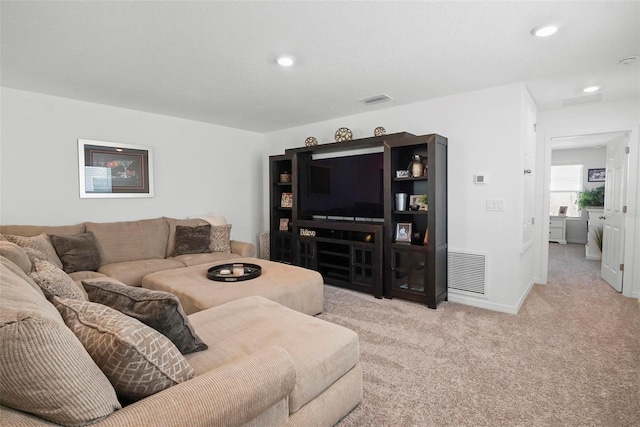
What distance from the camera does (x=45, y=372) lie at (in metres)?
0.76

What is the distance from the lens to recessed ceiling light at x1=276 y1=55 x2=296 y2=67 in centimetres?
259

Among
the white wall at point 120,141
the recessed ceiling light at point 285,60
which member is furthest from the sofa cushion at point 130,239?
the recessed ceiling light at point 285,60

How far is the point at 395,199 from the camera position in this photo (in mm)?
3762

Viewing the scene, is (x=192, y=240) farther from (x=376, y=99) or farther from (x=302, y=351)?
(x=302, y=351)

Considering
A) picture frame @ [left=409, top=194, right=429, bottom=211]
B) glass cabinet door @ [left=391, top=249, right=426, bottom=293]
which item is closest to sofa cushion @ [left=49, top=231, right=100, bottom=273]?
glass cabinet door @ [left=391, top=249, right=426, bottom=293]

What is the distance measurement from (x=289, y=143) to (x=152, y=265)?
2.79 metres

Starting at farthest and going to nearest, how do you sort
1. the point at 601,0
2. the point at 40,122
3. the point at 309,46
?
the point at 40,122
the point at 309,46
the point at 601,0

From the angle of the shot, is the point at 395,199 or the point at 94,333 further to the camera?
the point at 395,199

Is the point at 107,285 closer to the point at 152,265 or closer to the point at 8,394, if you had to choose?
the point at 8,394

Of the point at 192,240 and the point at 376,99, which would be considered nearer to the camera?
the point at 376,99

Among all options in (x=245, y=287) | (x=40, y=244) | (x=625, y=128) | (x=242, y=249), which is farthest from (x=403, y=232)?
(x=40, y=244)

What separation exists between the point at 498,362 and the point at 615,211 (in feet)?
10.8

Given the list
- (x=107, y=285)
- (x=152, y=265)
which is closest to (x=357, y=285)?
(x=152, y=265)

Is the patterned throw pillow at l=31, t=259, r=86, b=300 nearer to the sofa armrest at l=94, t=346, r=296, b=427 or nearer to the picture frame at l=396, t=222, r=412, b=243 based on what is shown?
the sofa armrest at l=94, t=346, r=296, b=427
